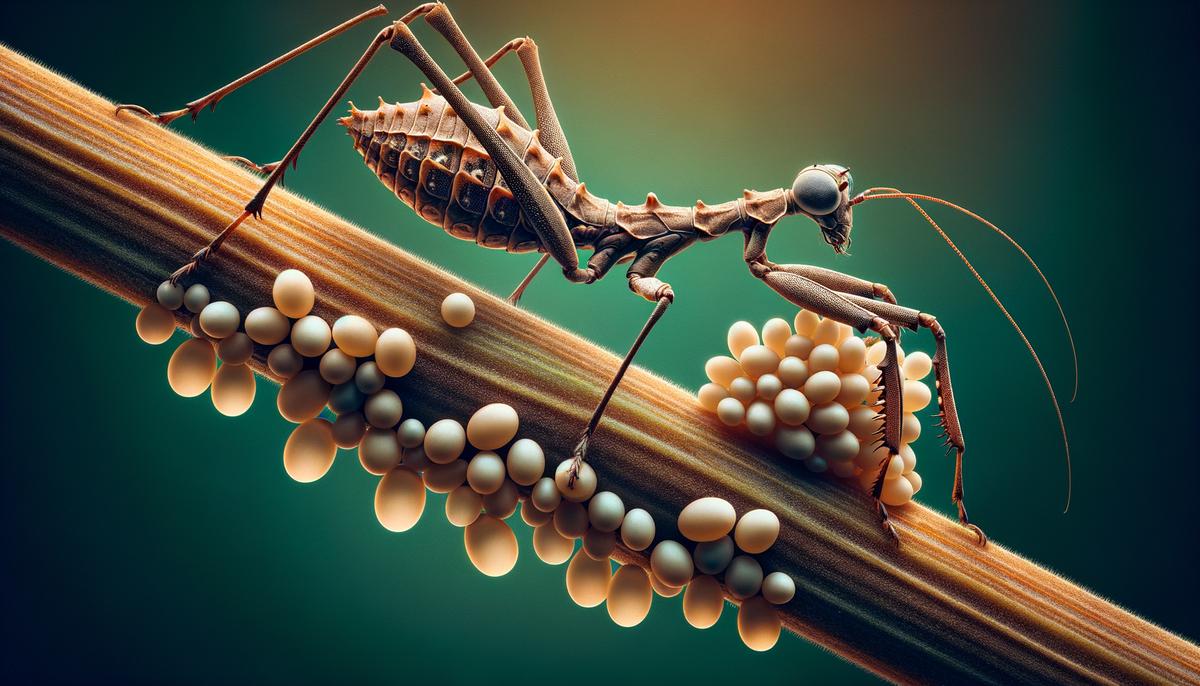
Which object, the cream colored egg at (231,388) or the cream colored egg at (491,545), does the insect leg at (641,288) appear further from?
the cream colored egg at (231,388)

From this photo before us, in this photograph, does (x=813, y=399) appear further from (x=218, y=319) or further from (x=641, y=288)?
(x=218, y=319)

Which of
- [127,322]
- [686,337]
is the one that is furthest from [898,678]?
[127,322]

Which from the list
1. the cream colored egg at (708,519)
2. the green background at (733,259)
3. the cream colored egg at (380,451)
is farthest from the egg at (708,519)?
the green background at (733,259)

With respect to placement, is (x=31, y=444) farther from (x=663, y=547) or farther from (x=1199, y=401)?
(x=1199, y=401)


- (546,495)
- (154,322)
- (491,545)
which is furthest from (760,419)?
(154,322)

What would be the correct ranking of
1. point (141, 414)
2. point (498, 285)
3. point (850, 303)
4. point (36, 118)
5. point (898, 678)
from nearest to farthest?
point (36, 118) → point (898, 678) → point (850, 303) → point (141, 414) → point (498, 285)

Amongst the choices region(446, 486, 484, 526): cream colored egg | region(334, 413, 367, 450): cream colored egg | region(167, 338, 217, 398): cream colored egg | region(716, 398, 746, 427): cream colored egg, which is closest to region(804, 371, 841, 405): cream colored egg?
region(716, 398, 746, 427): cream colored egg
